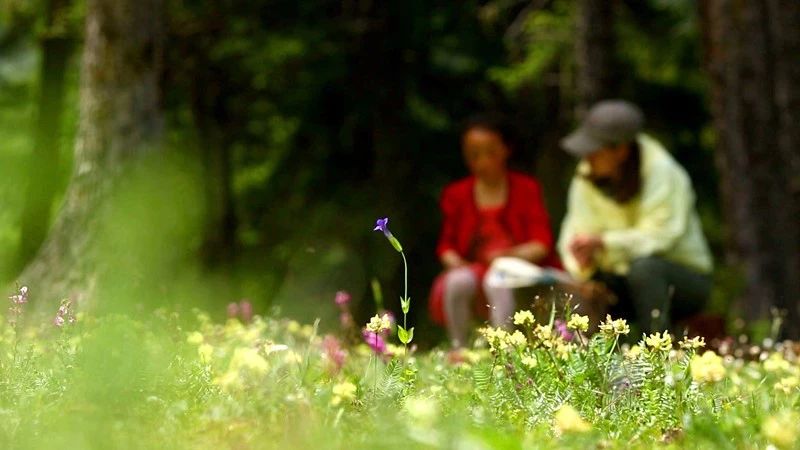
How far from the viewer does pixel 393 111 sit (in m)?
11.5

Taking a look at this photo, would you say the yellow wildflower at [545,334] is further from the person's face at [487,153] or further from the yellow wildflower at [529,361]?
the person's face at [487,153]

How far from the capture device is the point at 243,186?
12.0 m

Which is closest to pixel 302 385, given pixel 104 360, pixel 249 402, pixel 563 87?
pixel 249 402

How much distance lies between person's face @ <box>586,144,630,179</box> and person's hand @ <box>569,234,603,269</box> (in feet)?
1.31

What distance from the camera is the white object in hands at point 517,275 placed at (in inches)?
264

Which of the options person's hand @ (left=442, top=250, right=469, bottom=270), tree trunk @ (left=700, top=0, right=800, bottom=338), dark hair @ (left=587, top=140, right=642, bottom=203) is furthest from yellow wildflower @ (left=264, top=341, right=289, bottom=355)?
tree trunk @ (left=700, top=0, right=800, bottom=338)

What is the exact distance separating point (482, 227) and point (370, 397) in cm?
504

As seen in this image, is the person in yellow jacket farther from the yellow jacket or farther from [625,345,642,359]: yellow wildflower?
[625,345,642,359]: yellow wildflower

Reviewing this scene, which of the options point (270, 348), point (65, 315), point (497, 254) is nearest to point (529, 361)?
point (270, 348)

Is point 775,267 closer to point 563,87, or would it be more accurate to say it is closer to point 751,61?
point 751,61

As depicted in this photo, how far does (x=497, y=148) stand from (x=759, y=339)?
71.3 inches

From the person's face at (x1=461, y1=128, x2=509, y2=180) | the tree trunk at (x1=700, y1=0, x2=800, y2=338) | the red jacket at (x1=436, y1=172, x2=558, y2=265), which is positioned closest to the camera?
the red jacket at (x1=436, y1=172, x2=558, y2=265)

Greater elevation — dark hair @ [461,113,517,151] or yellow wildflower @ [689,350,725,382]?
yellow wildflower @ [689,350,725,382]

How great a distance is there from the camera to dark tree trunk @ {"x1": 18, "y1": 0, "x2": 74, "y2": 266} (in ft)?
30.7
